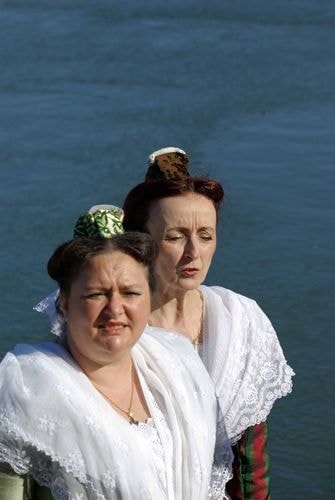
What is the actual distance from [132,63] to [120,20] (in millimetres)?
1037

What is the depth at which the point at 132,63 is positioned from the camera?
972 cm

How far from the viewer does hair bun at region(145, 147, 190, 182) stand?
133 inches

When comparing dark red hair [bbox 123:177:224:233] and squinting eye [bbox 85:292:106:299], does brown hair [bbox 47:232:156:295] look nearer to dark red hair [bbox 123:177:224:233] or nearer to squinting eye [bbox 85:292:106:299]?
squinting eye [bbox 85:292:106:299]

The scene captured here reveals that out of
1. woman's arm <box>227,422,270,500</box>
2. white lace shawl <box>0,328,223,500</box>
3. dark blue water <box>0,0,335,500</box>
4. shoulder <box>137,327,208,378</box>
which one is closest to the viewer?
white lace shawl <box>0,328,223,500</box>

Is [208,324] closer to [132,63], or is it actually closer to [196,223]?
[196,223]

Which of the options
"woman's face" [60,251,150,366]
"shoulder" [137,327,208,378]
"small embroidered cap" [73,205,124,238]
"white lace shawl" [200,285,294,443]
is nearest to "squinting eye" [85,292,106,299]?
"woman's face" [60,251,150,366]

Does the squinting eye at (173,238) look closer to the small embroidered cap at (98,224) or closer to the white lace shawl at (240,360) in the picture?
the white lace shawl at (240,360)

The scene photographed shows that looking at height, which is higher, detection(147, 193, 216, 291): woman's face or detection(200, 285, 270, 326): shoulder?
detection(147, 193, 216, 291): woman's face

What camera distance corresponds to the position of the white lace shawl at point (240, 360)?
3.39 m

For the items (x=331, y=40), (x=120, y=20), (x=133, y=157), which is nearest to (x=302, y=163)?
(x=133, y=157)

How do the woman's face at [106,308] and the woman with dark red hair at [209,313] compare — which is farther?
the woman with dark red hair at [209,313]

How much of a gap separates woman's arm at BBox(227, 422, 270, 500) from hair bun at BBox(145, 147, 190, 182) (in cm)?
64

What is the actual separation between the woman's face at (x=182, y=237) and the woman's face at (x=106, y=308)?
1.68 ft

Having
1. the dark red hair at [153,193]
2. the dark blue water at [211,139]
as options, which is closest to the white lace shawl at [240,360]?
the dark red hair at [153,193]
